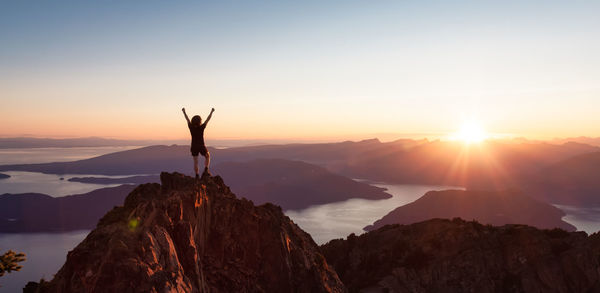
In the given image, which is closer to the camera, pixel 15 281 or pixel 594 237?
A: pixel 594 237

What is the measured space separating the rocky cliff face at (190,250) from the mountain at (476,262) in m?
17.1

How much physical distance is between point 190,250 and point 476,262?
38.8 meters

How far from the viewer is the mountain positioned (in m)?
43.8

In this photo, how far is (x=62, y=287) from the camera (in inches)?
470

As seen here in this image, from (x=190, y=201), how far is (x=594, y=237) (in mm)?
49046

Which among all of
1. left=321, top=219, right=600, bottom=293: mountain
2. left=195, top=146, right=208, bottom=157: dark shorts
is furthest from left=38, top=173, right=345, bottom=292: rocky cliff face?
left=321, top=219, right=600, bottom=293: mountain

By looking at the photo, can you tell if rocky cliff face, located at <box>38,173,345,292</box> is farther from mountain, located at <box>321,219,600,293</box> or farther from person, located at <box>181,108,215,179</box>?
mountain, located at <box>321,219,600,293</box>

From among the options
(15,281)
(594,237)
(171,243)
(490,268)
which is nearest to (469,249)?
(490,268)

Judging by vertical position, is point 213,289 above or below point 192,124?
below

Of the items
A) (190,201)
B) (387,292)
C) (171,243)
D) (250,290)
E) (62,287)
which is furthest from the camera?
(387,292)

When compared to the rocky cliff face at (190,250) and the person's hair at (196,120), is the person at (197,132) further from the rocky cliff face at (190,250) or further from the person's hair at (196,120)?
the rocky cliff face at (190,250)

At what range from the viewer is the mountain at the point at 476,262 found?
43.8 m

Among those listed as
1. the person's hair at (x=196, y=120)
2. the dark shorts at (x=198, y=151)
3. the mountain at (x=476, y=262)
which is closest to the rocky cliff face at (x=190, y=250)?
the dark shorts at (x=198, y=151)

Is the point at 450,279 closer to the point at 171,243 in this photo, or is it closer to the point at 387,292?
the point at 387,292
